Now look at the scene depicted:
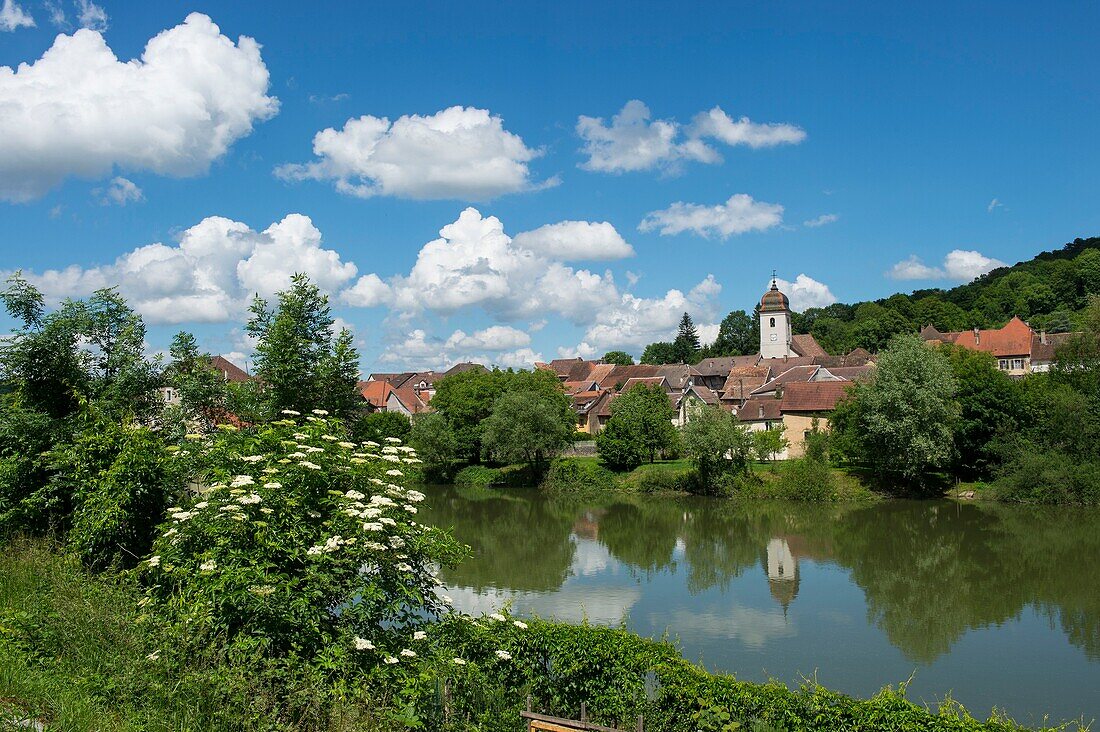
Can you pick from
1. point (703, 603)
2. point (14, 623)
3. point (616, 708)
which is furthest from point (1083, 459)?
point (14, 623)

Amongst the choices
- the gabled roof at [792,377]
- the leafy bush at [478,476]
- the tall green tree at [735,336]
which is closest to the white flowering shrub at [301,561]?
the leafy bush at [478,476]

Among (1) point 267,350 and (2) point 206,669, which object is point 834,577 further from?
(2) point 206,669

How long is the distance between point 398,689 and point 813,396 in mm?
44587

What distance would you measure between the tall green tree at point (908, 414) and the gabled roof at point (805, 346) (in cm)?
5211

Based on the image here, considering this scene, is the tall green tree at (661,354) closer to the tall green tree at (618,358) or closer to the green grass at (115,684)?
the tall green tree at (618,358)

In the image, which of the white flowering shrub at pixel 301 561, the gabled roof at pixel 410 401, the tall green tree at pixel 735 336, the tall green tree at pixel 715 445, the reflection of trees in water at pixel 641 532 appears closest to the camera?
the white flowering shrub at pixel 301 561

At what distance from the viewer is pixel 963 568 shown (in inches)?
966

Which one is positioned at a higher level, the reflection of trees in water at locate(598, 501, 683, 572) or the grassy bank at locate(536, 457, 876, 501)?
the grassy bank at locate(536, 457, 876, 501)

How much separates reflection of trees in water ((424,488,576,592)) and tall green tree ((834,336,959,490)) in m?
16.4

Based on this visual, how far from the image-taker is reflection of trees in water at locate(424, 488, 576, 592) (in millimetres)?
23094

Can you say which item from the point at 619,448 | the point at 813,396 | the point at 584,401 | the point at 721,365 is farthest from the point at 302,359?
the point at 721,365

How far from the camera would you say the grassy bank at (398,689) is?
6160mm

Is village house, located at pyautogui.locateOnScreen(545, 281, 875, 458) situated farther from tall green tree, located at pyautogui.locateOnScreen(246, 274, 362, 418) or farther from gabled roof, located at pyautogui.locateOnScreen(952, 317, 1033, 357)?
tall green tree, located at pyautogui.locateOnScreen(246, 274, 362, 418)

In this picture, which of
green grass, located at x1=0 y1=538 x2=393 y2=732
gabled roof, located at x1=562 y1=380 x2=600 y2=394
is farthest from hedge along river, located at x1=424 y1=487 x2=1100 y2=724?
gabled roof, located at x1=562 y1=380 x2=600 y2=394
